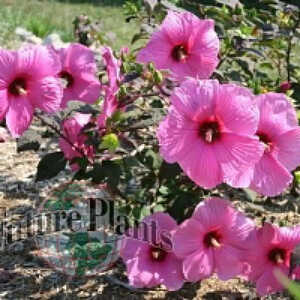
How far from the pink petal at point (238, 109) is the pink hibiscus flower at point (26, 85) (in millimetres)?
376

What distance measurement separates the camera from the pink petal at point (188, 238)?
5.11 ft

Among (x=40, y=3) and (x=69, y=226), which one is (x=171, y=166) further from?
(x=40, y=3)

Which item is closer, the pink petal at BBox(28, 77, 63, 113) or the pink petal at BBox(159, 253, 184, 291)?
the pink petal at BBox(28, 77, 63, 113)

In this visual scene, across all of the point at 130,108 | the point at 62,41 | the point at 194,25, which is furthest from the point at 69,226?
the point at 62,41

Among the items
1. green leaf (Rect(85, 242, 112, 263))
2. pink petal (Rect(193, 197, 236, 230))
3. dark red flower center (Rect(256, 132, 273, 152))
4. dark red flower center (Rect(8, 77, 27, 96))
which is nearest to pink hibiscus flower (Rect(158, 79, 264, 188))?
dark red flower center (Rect(256, 132, 273, 152))

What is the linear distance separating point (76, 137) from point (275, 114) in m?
0.58

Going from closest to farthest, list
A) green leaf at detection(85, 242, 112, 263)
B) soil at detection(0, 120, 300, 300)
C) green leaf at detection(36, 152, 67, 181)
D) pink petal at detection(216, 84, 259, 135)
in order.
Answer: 1. pink petal at detection(216, 84, 259, 135)
2. green leaf at detection(36, 152, 67, 181)
3. soil at detection(0, 120, 300, 300)
4. green leaf at detection(85, 242, 112, 263)

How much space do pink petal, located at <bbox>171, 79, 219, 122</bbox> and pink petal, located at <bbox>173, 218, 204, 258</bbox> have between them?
0.36 m

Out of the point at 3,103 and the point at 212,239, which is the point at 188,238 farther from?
the point at 3,103

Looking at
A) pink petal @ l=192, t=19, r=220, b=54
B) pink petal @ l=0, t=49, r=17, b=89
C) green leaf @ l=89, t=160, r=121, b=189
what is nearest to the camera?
pink petal @ l=0, t=49, r=17, b=89

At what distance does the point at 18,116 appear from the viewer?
55.5 inches

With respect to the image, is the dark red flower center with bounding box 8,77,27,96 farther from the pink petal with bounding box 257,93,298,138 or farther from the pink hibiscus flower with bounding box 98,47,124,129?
the pink petal with bounding box 257,93,298,138

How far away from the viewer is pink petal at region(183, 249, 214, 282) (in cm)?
159

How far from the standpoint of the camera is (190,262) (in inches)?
62.6
